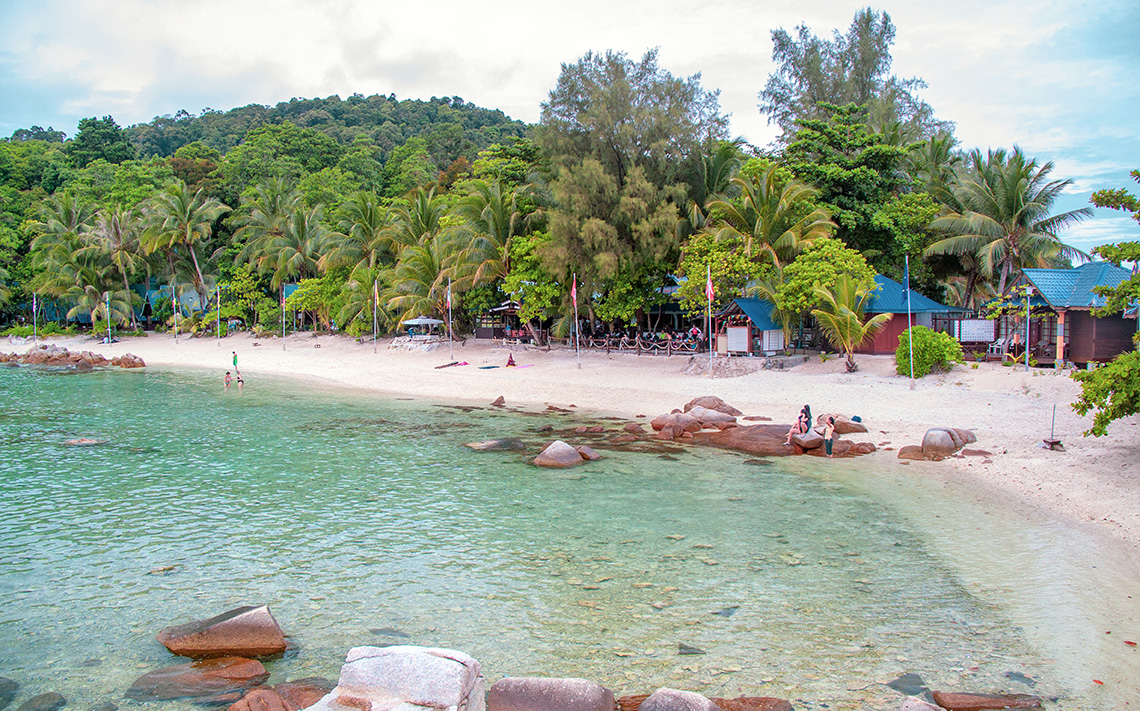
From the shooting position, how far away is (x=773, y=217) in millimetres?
27469

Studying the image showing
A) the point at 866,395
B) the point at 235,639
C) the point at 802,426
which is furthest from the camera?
the point at 866,395

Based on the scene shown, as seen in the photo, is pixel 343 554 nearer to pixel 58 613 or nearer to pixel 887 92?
pixel 58 613

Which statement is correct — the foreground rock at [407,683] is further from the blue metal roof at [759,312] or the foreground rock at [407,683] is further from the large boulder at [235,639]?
the blue metal roof at [759,312]

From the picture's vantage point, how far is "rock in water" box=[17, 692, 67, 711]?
6055 millimetres

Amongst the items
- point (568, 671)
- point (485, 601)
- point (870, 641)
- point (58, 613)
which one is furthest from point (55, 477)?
point (870, 641)

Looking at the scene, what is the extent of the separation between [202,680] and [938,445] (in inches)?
552

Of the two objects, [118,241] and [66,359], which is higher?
[118,241]

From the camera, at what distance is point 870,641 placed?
7.12 meters

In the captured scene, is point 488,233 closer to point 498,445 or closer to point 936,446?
point 498,445

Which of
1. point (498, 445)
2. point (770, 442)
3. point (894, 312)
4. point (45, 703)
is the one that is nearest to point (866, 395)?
point (770, 442)

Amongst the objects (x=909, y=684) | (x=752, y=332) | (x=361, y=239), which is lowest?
(x=909, y=684)

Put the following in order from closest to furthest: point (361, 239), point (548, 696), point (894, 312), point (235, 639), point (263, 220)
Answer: point (548, 696)
point (235, 639)
point (894, 312)
point (361, 239)
point (263, 220)

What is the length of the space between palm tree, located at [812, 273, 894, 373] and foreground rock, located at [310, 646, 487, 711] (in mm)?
21304

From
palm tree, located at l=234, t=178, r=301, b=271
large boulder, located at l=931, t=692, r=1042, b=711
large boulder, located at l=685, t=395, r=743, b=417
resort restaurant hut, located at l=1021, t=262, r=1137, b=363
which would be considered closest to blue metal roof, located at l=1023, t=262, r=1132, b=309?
resort restaurant hut, located at l=1021, t=262, r=1137, b=363
